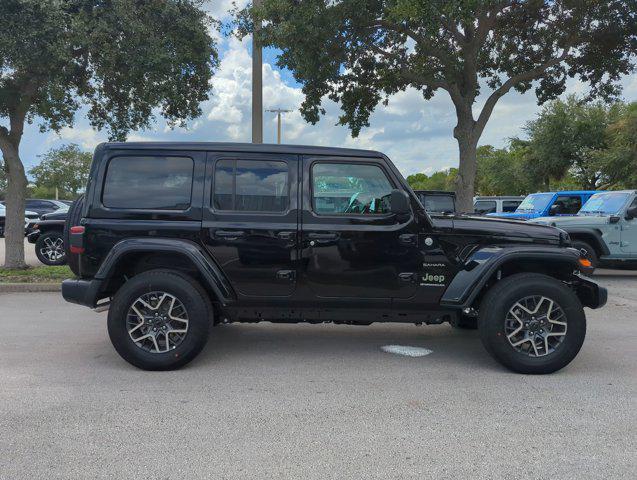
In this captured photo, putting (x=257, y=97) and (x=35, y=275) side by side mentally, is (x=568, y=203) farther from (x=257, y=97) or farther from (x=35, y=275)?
(x=35, y=275)

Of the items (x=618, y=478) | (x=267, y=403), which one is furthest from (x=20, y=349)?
(x=618, y=478)

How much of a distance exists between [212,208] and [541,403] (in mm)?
3164

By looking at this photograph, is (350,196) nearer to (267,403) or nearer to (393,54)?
(267,403)

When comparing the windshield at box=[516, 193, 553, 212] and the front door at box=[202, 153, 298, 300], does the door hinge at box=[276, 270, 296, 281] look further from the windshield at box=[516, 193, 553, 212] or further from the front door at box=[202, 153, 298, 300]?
the windshield at box=[516, 193, 553, 212]

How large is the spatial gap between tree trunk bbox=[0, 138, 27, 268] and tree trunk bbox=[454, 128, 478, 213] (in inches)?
367

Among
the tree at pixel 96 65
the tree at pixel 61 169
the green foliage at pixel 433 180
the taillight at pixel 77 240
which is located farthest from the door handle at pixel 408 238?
the green foliage at pixel 433 180

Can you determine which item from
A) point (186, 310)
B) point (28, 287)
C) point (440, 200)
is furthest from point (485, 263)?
point (440, 200)

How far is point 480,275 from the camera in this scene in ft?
14.8

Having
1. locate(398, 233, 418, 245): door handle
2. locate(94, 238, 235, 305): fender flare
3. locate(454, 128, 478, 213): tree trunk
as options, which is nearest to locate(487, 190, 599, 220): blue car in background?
locate(454, 128, 478, 213): tree trunk

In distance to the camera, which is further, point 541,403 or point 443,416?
point 541,403

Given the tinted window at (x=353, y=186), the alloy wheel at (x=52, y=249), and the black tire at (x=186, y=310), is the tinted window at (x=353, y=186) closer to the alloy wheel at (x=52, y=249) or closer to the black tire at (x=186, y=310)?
the black tire at (x=186, y=310)

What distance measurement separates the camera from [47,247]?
1142 centimetres

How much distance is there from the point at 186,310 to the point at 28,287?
18.7 ft

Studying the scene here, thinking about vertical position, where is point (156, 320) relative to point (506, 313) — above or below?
below
